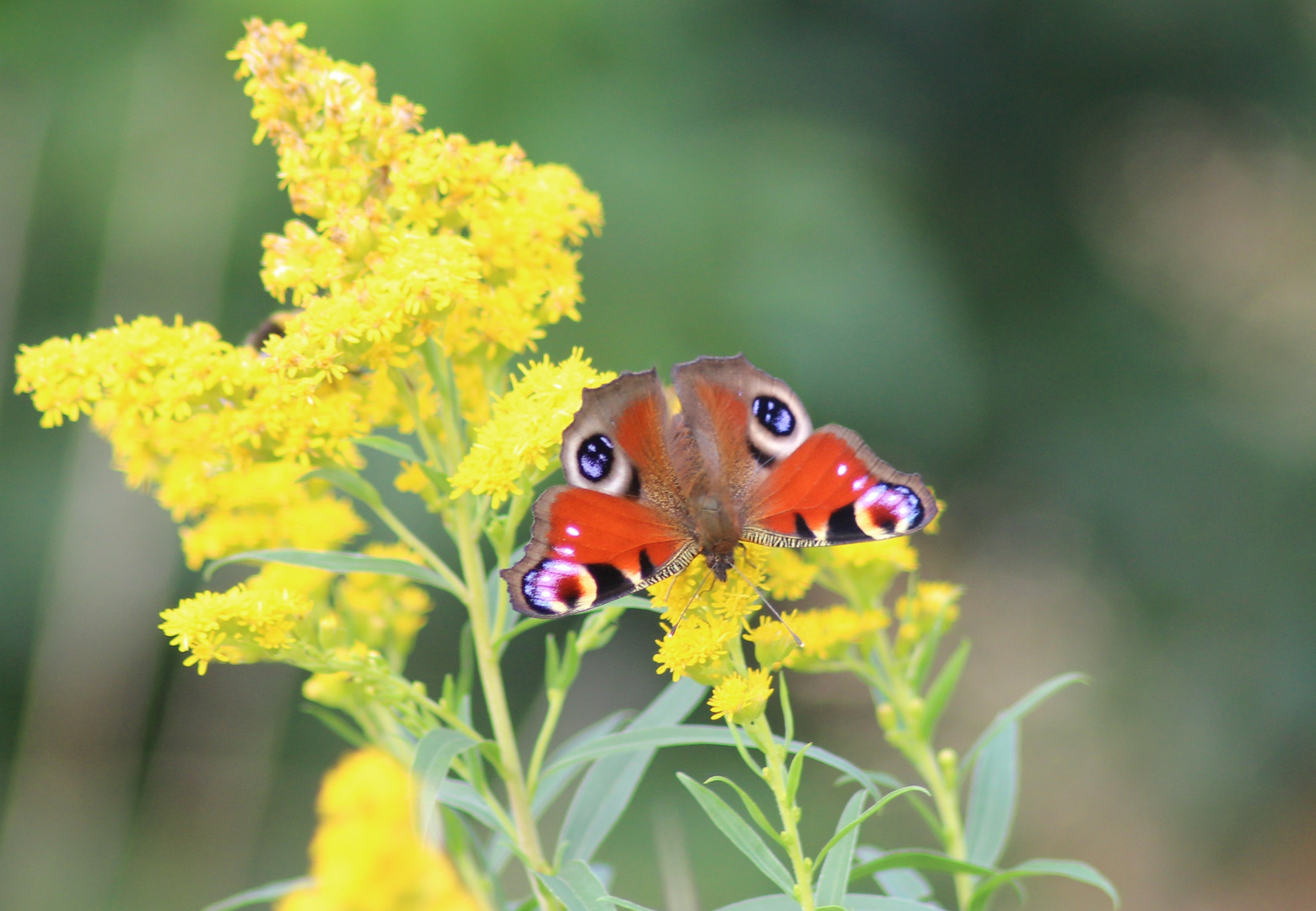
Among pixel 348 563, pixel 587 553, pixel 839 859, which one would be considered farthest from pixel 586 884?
pixel 348 563

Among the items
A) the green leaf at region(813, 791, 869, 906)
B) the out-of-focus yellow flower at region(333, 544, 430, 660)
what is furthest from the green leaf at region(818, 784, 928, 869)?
the out-of-focus yellow flower at region(333, 544, 430, 660)

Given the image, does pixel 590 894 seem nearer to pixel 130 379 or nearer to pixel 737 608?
pixel 737 608

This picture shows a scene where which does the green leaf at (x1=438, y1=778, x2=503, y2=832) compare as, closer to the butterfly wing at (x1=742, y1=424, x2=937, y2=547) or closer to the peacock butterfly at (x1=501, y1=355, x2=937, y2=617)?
the peacock butterfly at (x1=501, y1=355, x2=937, y2=617)

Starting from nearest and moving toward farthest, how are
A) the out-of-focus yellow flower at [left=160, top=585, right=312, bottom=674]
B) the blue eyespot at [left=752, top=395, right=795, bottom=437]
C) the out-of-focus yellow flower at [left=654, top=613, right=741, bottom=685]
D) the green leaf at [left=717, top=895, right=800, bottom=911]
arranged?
the green leaf at [left=717, top=895, right=800, bottom=911] < the out-of-focus yellow flower at [left=654, top=613, right=741, bottom=685] < the out-of-focus yellow flower at [left=160, top=585, right=312, bottom=674] < the blue eyespot at [left=752, top=395, right=795, bottom=437]

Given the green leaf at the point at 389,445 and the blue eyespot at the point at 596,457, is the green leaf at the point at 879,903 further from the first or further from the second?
the green leaf at the point at 389,445

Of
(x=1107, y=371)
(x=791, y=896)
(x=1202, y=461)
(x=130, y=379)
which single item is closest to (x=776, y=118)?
(x=1107, y=371)

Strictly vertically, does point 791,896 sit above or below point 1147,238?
below

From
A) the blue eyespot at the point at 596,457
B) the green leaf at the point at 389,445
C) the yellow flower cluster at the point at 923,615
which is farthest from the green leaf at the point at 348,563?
the yellow flower cluster at the point at 923,615
